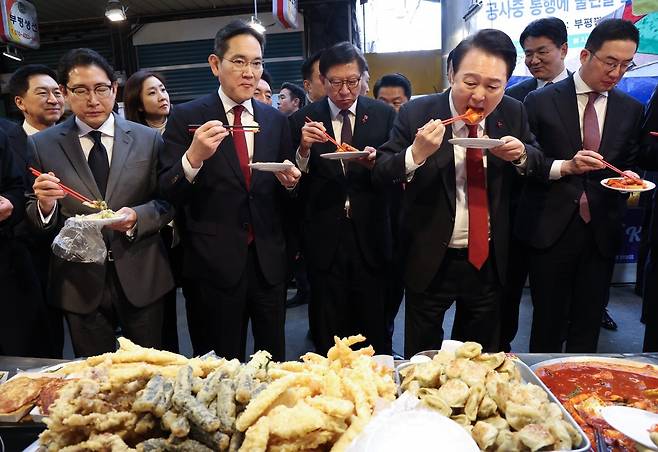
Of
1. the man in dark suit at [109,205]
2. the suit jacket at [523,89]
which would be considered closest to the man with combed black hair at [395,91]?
the suit jacket at [523,89]

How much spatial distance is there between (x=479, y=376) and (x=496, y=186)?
4.95 ft

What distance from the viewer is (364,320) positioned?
323cm

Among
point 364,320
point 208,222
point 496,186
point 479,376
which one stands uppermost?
point 496,186

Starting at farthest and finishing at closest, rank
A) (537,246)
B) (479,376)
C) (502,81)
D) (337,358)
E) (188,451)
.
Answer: (537,246) → (502,81) → (337,358) → (479,376) → (188,451)

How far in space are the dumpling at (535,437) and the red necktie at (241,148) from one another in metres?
1.89

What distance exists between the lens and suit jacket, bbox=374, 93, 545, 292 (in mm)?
2463

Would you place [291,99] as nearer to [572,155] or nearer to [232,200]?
[232,200]

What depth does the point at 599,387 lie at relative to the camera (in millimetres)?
1612

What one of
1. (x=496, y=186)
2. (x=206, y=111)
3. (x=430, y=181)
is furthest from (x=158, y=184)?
(x=496, y=186)

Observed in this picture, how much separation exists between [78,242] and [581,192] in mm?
2820

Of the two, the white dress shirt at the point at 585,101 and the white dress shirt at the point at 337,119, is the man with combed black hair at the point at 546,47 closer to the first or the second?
the white dress shirt at the point at 585,101

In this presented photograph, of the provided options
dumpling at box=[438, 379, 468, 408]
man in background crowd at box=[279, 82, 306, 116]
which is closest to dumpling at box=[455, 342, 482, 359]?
dumpling at box=[438, 379, 468, 408]

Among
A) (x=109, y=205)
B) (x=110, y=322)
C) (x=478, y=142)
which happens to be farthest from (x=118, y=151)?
(x=478, y=142)

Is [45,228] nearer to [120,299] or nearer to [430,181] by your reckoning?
[120,299]
